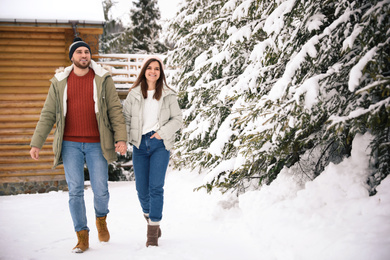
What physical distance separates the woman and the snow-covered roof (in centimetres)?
458

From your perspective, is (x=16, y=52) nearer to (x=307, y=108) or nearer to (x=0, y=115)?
Result: (x=0, y=115)

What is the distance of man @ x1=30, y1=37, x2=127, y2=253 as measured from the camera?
3680 millimetres

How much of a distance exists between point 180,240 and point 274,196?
4.24ft

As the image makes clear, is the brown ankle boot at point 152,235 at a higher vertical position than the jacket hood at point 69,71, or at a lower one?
lower

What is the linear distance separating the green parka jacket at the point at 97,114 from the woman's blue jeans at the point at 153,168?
260 millimetres

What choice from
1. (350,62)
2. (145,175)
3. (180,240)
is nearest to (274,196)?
(180,240)

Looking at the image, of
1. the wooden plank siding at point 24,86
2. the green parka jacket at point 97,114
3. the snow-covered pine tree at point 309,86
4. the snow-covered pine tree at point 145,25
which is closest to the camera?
the snow-covered pine tree at point 309,86

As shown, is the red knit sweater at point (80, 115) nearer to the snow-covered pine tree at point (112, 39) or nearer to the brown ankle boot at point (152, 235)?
the brown ankle boot at point (152, 235)

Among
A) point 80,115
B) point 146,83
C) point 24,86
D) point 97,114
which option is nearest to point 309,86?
point 146,83

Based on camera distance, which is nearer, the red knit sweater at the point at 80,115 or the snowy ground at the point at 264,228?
the snowy ground at the point at 264,228

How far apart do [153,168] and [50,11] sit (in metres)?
Answer: 5.95

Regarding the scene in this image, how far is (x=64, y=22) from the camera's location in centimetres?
781

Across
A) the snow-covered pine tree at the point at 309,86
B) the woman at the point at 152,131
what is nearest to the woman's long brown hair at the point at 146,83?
the woman at the point at 152,131

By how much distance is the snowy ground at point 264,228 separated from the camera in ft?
9.58
